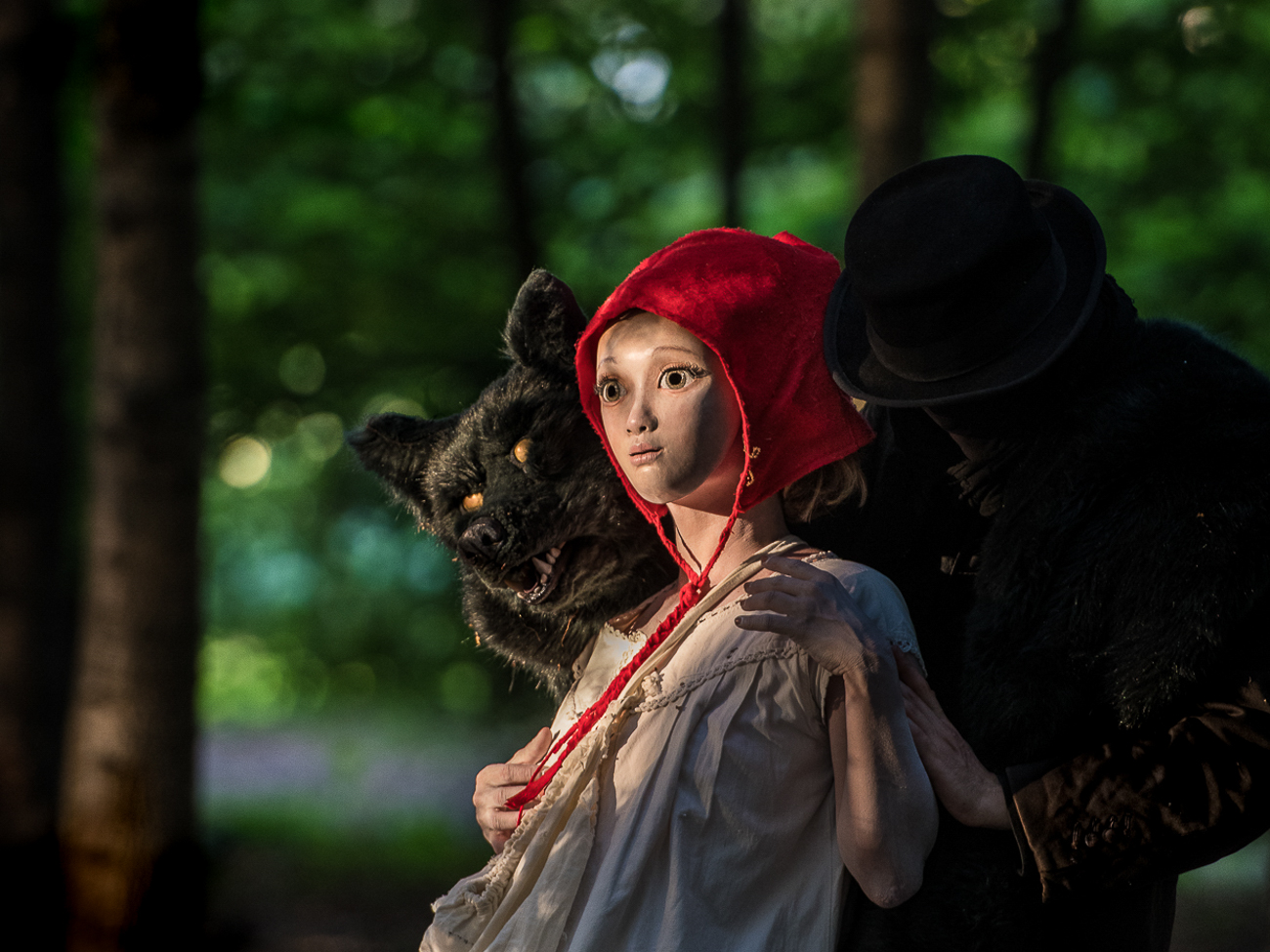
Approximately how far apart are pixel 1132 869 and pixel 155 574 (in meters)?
4.74

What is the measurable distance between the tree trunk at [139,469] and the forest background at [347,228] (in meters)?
0.02

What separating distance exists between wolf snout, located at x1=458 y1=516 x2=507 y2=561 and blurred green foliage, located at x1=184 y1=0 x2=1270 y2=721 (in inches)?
227

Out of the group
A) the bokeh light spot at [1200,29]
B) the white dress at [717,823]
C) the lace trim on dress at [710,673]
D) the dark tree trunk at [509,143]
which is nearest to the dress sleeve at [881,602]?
the white dress at [717,823]

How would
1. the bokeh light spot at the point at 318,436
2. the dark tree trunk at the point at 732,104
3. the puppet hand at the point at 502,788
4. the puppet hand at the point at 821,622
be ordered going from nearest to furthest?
1. the puppet hand at the point at 821,622
2. the puppet hand at the point at 502,788
3. the dark tree trunk at the point at 732,104
4. the bokeh light spot at the point at 318,436

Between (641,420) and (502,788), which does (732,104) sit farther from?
(502,788)

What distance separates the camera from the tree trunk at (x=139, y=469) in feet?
17.7

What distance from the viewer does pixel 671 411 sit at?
2014 mm

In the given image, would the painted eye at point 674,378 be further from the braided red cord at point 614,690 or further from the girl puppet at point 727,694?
the braided red cord at point 614,690

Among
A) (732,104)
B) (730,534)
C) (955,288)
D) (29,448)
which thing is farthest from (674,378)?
(29,448)

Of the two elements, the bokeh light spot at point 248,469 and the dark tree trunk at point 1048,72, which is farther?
the bokeh light spot at point 248,469

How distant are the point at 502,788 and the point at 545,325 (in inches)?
37.9

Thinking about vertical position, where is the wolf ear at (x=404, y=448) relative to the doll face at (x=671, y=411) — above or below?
below

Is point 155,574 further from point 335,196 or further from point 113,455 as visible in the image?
point 335,196

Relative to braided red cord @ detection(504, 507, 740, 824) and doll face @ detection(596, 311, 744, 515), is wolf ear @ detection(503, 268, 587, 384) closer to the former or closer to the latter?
doll face @ detection(596, 311, 744, 515)
